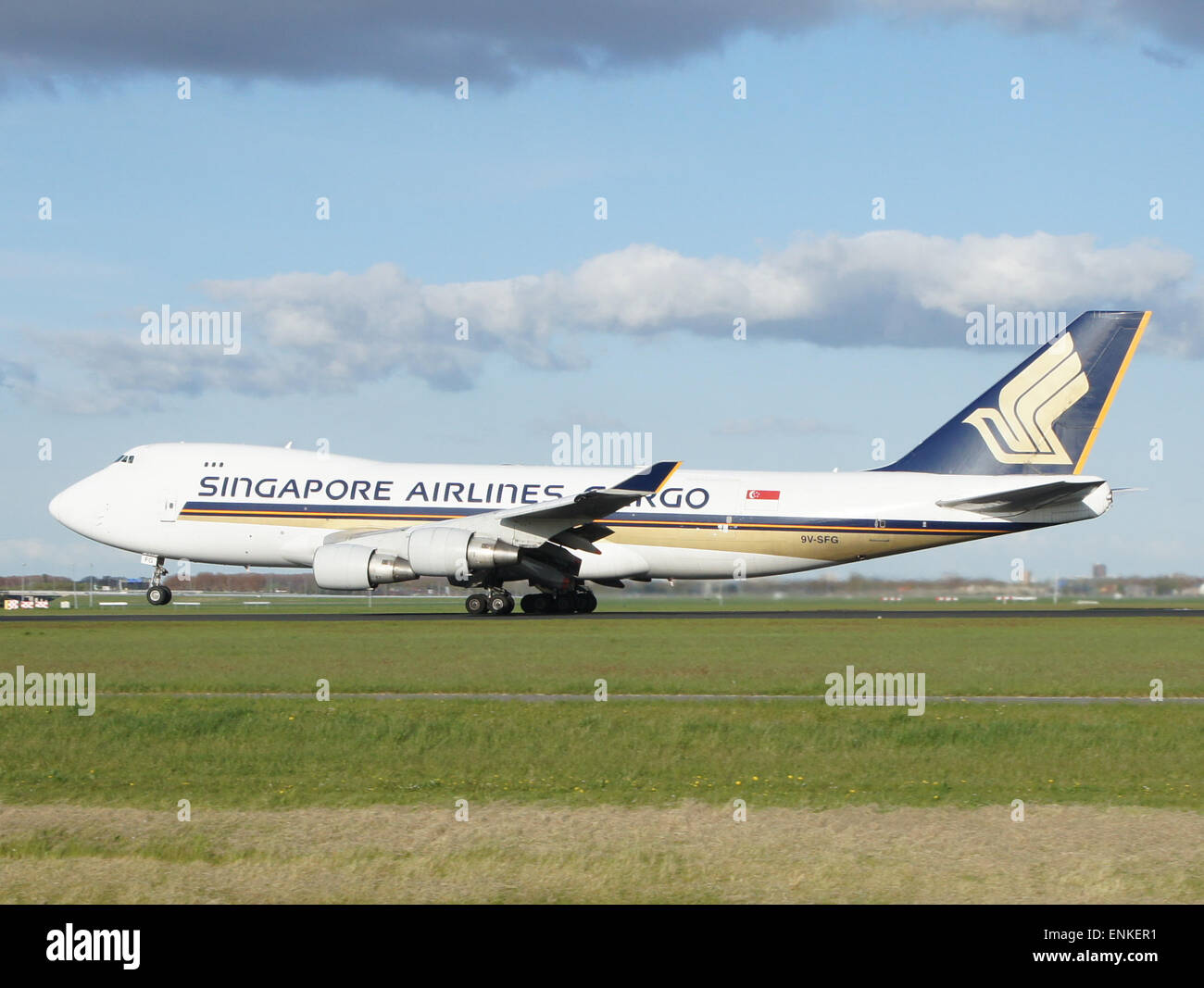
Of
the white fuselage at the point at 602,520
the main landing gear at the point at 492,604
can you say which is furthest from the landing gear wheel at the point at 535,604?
the white fuselage at the point at 602,520

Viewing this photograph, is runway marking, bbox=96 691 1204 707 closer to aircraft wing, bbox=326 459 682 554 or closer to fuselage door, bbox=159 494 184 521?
aircraft wing, bbox=326 459 682 554

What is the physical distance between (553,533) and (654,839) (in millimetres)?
33670

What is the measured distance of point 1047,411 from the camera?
5134 cm

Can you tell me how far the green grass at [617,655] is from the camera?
85.7 feet

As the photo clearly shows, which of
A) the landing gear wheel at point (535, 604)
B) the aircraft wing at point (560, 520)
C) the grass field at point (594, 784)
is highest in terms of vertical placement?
the aircraft wing at point (560, 520)

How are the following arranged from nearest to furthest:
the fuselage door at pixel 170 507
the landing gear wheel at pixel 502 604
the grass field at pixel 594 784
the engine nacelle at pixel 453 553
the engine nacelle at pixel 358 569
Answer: the grass field at pixel 594 784 < the engine nacelle at pixel 358 569 < the engine nacelle at pixel 453 553 < the landing gear wheel at pixel 502 604 < the fuselage door at pixel 170 507

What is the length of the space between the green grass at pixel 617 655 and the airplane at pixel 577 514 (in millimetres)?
3262

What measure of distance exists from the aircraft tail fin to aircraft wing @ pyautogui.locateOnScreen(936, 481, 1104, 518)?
309 cm

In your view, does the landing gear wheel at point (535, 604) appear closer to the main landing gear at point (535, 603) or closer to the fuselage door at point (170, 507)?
the main landing gear at point (535, 603)

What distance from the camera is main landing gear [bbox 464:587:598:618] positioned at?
4791 centimetres

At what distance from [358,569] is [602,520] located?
894 cm

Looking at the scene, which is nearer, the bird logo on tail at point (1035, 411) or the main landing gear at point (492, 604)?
the main landing gear at point (492, 604)

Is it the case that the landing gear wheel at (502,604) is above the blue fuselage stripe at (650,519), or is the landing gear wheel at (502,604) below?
below
